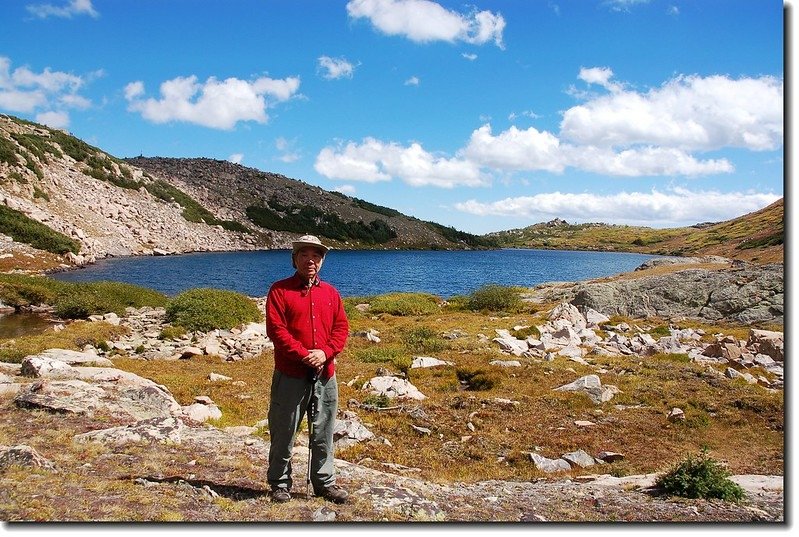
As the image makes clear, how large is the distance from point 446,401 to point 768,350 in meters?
14.7

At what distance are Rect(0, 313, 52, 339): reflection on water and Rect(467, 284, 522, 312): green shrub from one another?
90.1ft

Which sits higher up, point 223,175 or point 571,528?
point 223,175

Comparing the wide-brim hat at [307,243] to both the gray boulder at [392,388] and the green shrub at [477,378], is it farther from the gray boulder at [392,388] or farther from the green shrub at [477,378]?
the green shrub at [477,378]

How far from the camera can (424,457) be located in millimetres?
10195

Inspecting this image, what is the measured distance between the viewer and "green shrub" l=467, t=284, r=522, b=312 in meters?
37.6

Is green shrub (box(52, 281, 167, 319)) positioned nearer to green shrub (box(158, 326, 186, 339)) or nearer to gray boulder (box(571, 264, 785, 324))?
green shrub (box(158, 326, 186, 339))

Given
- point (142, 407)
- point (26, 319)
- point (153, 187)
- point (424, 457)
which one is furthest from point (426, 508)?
point (153, 187)

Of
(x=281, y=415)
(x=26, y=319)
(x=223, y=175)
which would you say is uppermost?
(x=223, y=175)

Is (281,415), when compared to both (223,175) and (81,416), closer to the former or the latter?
(81,416)

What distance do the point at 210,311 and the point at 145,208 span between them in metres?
93.5

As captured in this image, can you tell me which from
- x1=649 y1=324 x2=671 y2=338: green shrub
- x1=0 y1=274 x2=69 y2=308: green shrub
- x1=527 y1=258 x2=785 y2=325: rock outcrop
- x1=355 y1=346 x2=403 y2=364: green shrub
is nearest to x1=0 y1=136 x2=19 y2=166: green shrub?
x1=0 y1=274 x2=69 y2=308: green shrub

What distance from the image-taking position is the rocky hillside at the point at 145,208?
71.1 meters

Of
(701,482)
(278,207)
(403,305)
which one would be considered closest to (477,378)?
(701,482)

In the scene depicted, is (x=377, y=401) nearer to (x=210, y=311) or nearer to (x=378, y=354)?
(x=378, y=354)
